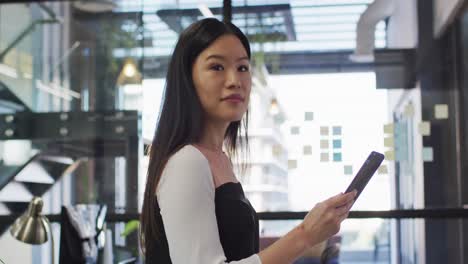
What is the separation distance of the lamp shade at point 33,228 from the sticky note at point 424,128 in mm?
2425

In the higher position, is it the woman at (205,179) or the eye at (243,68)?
the eye at (243,68)

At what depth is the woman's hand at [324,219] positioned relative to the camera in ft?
3.65

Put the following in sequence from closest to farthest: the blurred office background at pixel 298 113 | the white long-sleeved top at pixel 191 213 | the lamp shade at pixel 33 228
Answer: the white long-sleeved top at pixel 191 213, the lamp shade at pixel 33 228, the blurred office background at pixel 298 113

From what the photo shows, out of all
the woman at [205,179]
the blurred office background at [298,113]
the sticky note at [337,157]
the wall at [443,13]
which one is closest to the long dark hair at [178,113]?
the woman at [205,179]

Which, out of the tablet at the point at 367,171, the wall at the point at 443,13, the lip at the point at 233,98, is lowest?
the tablet at the point at 367,171

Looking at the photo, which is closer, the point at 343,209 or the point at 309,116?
the point at 343,209

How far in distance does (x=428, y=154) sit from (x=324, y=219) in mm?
3409

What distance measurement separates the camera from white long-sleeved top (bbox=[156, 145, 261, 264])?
1082mm

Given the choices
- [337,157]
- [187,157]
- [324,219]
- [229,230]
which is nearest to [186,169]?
[187,157]

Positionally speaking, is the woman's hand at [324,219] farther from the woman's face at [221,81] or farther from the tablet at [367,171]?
the woman's face at [221,81]

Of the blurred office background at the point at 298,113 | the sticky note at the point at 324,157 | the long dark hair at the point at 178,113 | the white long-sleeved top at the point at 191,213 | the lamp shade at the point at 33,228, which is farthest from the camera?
the sticky note at the point at 324,157

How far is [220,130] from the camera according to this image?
129 centimetres

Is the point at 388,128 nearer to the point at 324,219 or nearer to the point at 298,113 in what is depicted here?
the point at 298,113

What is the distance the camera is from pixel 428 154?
435 centimetres
